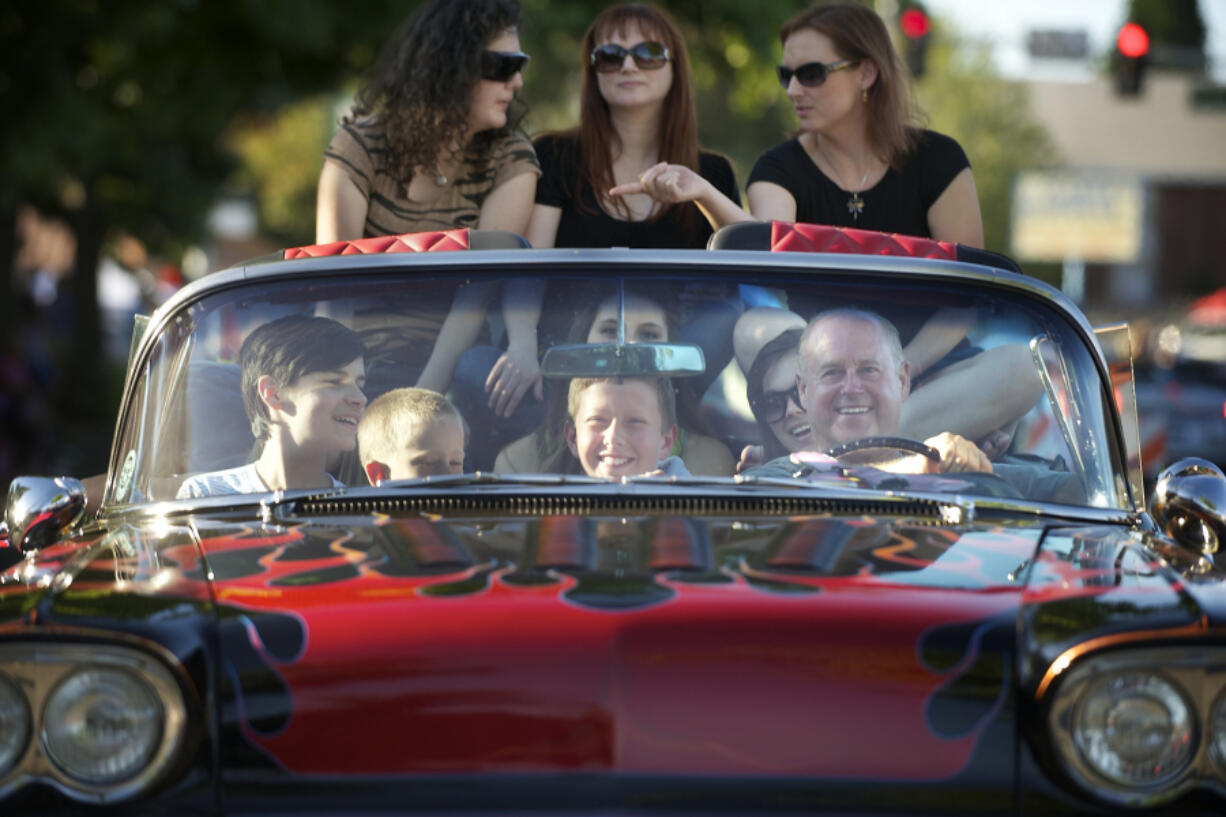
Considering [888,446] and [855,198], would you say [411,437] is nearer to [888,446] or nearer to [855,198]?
[888,446]

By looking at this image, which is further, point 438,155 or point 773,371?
point 438,155

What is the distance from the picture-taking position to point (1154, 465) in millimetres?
13828

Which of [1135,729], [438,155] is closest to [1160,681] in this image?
[1135,729]

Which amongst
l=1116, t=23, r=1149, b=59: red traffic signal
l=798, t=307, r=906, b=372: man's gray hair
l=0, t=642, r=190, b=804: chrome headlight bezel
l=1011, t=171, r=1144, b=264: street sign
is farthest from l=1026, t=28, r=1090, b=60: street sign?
l=0, t=642, r=190, b=804: chrome headlight bezel

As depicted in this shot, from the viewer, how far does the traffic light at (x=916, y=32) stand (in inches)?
829

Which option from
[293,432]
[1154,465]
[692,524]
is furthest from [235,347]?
[1154,465]

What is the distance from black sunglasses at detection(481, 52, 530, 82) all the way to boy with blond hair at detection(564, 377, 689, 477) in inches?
84.2

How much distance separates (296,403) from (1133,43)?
2034 centimetres

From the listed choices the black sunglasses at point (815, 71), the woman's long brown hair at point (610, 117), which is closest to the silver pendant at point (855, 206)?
the black sunglasses at point (815, 71)

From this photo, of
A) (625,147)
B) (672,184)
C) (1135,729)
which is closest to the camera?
(1135,729)

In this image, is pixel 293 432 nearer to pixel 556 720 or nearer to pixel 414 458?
pixel 414 458

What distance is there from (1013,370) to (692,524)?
979 mm

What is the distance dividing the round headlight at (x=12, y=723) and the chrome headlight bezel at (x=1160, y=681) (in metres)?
1.28

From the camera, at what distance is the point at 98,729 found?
238 cm
